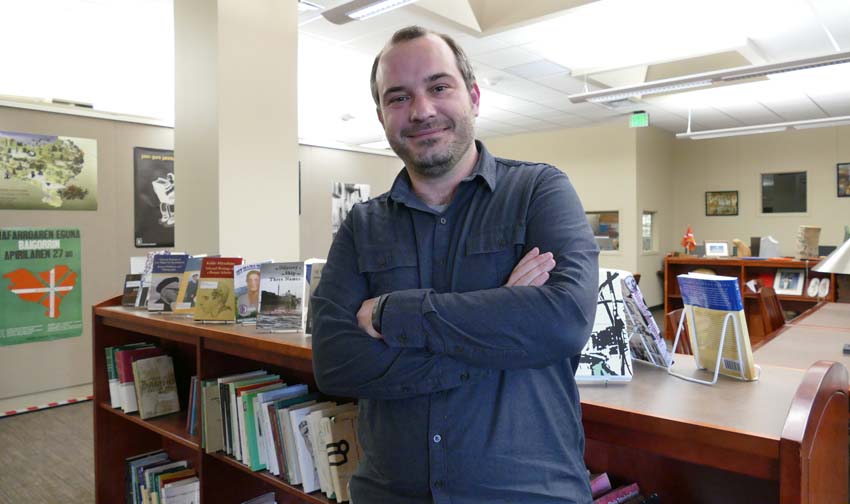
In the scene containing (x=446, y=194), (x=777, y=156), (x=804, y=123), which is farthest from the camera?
(x=777, y=156)

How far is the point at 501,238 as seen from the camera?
51.2 inches

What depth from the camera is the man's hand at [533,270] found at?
3.96ft

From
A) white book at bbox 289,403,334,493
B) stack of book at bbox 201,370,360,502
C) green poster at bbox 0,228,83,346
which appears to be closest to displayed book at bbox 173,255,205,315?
stack of book at bbox 201,370,360,502

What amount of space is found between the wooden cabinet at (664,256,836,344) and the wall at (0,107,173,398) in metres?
6.38

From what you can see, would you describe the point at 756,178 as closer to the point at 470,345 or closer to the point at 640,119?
the point at 640,119

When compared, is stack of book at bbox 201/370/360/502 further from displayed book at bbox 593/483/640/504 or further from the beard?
the beard

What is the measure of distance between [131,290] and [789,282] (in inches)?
298

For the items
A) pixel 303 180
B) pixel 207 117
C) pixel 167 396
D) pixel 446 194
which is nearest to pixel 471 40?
pixel 207 117

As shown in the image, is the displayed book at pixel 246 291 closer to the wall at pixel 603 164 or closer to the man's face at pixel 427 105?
the man's face at pixel 427 105

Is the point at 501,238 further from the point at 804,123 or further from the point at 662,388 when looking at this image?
the point at 804,123

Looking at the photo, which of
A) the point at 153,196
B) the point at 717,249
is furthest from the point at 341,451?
the point at 717,249

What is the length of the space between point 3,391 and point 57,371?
17.4 inches

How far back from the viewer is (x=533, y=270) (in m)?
1.21

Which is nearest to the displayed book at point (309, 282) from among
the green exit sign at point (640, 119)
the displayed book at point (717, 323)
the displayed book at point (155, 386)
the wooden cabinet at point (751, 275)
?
the displayed book at point (155, 386)
